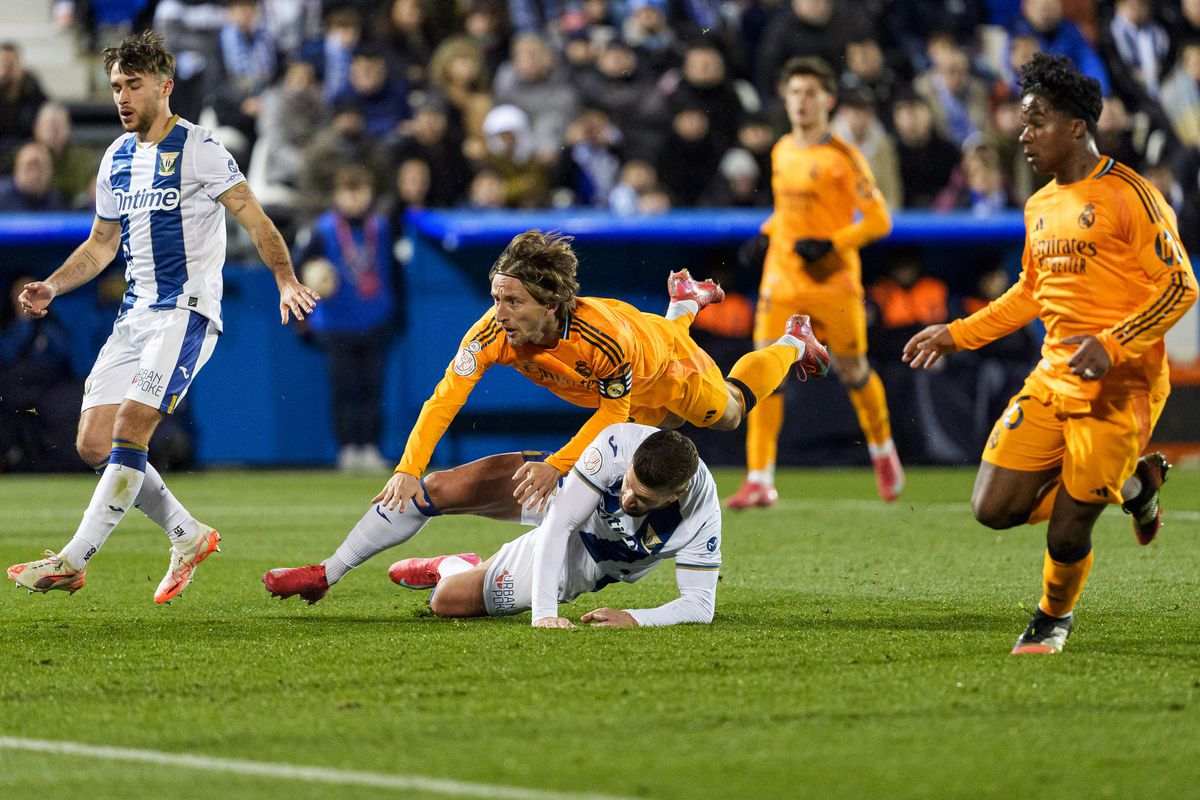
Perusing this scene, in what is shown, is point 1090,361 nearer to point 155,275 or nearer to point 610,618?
point 610,618

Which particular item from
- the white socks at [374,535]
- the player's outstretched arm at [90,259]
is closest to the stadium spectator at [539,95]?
the player's outstretched arm at [90,259]

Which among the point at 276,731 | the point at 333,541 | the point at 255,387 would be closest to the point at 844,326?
the point at 333,541

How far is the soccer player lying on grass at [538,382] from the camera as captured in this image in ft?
24.2

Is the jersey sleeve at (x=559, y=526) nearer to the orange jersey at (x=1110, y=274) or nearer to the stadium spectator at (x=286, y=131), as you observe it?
the orange jersey at (x=1110, y=274)

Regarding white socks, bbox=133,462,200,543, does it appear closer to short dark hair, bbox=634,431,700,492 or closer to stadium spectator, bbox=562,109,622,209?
short dark hair, bbox=634,431,700,492

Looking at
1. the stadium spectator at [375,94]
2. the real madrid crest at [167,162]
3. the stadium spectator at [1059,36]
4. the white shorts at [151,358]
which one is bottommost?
the white shorts at [151,358]

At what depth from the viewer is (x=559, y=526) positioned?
7.10 meters

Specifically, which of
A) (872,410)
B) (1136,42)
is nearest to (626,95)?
(1136,42)

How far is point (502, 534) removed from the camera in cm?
1160

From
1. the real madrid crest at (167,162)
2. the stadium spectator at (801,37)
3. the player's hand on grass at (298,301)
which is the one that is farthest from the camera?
the stadium spectator at (801,37)

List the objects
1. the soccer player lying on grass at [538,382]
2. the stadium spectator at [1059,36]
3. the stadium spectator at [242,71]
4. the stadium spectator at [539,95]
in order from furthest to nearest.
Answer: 1. the stadium spectator at [1059,36]
2. the stadium spectator at [539,95]
3. the stadium spectator at [242,71]
4. the soccer player lying on grass at [538,382]

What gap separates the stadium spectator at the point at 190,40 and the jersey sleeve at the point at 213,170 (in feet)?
31.7

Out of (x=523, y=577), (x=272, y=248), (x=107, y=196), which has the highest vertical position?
(x=107, y=196)

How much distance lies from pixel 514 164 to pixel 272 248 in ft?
28.7
